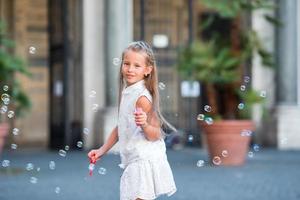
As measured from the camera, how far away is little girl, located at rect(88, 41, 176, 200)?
389 centimetres

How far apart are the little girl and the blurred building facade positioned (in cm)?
950

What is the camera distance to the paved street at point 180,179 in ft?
24.3

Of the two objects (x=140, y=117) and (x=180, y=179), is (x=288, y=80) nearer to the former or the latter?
(x=180, y=179)

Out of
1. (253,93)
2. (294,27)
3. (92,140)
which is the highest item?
(294,27)

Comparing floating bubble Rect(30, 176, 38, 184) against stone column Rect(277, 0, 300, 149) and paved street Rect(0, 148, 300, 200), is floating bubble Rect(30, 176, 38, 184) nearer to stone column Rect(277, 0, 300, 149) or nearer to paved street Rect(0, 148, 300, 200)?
paved street Rect(0, 148, 300, 200)

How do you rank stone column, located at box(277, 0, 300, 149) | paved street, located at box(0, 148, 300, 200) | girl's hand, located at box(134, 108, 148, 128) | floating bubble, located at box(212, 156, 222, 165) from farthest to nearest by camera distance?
stone column, located at box(277, 0, 300, 149) < floating bubble, located at box(212, 156, 222, 165) < paved street, located at box(0, 148, 300, 200) < girl's hand, located at box(134, 108, 148, 128)

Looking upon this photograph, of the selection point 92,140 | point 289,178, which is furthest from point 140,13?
point 289,178

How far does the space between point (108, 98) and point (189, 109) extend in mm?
1823

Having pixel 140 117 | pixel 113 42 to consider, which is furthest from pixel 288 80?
pixel 140 117

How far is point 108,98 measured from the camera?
1391 centimetres

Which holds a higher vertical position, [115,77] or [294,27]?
[294,27]

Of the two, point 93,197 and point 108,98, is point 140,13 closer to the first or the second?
point 108,98

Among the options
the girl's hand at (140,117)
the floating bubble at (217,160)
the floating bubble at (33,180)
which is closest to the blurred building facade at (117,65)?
the floating bubble at (217,160)

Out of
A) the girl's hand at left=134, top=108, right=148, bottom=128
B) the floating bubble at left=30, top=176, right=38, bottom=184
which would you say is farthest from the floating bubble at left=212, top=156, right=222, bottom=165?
the girl's hand at left=134, top=108, right=148, bottom=128
